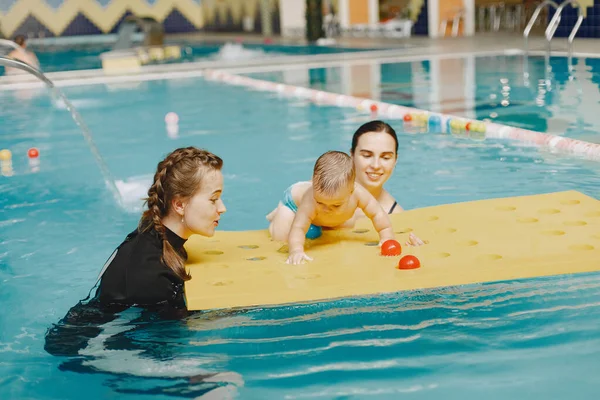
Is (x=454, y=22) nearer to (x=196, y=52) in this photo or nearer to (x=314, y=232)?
(x=196, y=52)

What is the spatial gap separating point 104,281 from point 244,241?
101 cm

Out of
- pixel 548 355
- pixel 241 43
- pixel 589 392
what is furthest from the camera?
pixel 241 43

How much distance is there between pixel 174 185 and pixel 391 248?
3.14ft

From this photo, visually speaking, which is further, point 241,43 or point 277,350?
point 241,43

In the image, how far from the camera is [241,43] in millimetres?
26375

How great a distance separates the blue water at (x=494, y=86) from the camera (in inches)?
335

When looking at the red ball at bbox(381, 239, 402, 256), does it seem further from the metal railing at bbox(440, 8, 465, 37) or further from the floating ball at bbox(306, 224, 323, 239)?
the metal railing at bbox(440, 8, 465, 37)

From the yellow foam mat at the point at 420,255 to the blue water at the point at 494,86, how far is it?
3128 mm

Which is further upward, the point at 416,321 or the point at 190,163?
the point at 190,163

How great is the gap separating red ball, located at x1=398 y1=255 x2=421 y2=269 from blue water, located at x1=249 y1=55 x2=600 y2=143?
409 cm

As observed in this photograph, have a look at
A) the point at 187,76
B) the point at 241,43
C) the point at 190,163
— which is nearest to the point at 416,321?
the point at 190,163

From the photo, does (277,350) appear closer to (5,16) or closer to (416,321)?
(416,321)

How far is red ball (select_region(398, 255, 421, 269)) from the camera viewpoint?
11.0 feet

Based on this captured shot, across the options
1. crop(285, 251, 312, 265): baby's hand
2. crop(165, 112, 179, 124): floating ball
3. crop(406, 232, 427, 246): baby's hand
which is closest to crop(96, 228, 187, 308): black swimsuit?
crop(285, 251, 312, 265): baby's hand
